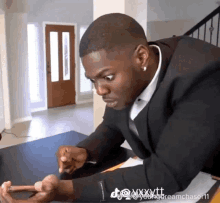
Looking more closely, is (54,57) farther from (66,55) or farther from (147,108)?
(147,108)

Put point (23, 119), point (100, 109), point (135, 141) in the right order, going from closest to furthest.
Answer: point (135, 141) < point (100, 109) < point (23, 119)

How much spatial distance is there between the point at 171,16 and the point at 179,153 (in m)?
5.49

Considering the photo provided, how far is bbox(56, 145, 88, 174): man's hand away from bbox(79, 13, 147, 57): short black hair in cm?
38

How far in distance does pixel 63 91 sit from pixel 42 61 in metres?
0.95

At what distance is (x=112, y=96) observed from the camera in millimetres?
761

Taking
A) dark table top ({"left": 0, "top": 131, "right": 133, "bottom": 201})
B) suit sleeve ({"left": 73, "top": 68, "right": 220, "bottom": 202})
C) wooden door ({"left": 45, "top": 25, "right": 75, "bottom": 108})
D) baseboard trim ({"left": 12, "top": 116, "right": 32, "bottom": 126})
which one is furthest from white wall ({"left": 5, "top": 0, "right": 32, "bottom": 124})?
suit sleeve ({"left": 73, "top": 68, "right": 220, "bottom": 202})

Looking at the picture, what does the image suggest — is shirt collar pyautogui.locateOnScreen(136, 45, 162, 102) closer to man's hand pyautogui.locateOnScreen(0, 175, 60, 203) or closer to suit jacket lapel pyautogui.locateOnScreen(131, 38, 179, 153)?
suit jacket lapel pyautogui.locateOnScreen(131, 38, 179, 153)

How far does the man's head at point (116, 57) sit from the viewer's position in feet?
2.34

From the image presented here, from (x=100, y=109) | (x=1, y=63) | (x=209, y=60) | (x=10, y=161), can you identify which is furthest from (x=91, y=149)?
(x=1, y=63)

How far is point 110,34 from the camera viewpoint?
723mm

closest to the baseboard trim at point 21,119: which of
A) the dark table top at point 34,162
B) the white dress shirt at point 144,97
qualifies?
the dark table top at point 34,162

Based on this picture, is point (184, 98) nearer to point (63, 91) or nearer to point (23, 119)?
point (23, 119)

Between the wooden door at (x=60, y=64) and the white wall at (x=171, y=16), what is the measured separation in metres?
1.91

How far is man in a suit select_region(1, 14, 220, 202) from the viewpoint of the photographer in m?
0.66
